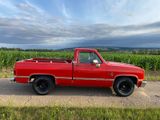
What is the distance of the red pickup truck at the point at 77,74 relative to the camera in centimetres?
707

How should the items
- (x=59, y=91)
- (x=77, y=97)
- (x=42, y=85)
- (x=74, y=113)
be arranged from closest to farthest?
→ (x=74, y=113) → (x=77, y=97) → (x=42, y=85) → (x=59, y=91)

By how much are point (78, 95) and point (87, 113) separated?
6.19 feet

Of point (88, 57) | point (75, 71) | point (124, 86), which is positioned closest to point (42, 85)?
point (75, 71)

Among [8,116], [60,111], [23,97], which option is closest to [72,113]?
[60,111]

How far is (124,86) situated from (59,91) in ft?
7.78

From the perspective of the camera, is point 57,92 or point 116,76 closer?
point 116,76

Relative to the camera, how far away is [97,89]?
820 centimetres

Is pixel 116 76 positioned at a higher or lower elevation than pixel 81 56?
lower

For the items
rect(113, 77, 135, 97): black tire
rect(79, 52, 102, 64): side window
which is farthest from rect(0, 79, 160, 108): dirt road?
rect(79, 52, 102, 64): side window

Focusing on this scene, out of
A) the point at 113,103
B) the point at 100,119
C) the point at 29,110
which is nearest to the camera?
the point at 100,119

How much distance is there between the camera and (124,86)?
739cm

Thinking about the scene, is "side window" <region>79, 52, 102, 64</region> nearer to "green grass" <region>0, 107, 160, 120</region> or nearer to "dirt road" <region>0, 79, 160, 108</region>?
"dirt road" <region>0, 79, 160, 108</region>

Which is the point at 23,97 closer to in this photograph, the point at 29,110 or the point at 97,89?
the point at 29,110

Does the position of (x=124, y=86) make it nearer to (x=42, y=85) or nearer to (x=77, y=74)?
(x=77, y=74)
